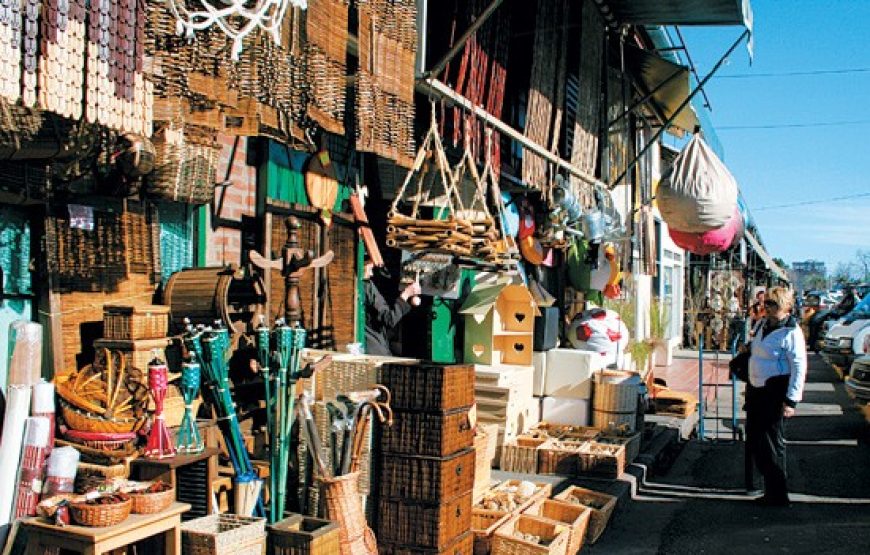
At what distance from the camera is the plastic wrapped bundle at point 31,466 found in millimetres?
4016

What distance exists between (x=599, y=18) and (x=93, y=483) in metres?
10.4

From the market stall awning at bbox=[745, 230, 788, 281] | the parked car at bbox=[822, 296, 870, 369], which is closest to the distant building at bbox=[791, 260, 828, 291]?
the market stall awning at bbox=[745, 230, 788, 281]

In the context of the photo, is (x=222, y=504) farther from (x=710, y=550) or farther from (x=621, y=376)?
(x=621, y=376)

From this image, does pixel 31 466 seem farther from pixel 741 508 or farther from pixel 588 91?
pixel 588 91

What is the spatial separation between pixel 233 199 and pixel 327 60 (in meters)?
1.27

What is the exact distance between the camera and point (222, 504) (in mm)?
4977

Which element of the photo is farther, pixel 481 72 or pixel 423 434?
pixel 481 72

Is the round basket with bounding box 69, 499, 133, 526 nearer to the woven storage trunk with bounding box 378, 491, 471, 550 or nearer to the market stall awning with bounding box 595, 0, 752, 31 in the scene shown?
the woven storage trunk with bounding box 378, 491, 471, 550

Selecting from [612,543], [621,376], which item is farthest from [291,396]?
[621,376]

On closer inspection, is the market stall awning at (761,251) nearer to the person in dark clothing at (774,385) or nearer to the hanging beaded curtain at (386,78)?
the person in dark clothing at (774,385)

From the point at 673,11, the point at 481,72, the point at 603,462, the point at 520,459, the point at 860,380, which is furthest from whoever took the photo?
the point at 673,11

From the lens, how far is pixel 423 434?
17.1 feet

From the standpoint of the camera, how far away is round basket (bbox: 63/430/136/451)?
433 cm

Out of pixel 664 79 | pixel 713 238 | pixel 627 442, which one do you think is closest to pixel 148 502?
pixel 627 442
